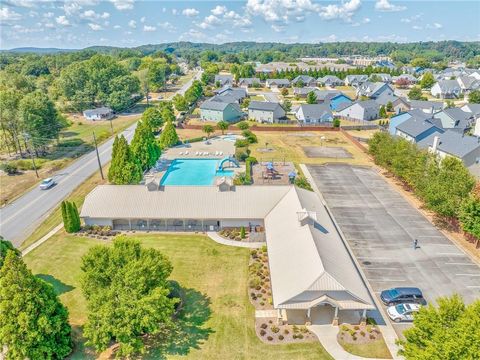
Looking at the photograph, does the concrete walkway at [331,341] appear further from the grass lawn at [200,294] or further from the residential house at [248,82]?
the residential house at [248,82]

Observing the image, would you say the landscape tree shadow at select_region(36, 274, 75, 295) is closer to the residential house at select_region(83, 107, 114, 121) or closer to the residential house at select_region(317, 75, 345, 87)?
the residential house at select_region(83, 107, 114, 121)

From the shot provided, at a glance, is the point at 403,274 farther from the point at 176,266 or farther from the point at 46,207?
the point at 46,207

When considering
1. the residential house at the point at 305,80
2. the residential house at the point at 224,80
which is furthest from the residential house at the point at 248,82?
the residential house at the point at 305,80

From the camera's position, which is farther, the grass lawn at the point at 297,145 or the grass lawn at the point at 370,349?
the grass lawn at the point at 297,145

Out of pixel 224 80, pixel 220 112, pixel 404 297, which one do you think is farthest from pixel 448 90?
pixel 404 297

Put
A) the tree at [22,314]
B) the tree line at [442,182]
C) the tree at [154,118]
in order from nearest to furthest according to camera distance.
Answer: the tree at [22,314]
the tree line at [442,182]
the tree at [154,118]

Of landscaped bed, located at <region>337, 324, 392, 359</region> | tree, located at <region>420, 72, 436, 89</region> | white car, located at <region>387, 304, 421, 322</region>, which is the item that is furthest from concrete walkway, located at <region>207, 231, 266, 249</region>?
tree, located at <region>420, 72, 436, 89</region>
